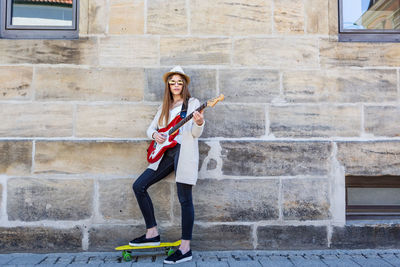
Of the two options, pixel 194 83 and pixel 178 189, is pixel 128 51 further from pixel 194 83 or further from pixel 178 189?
pixel 178 189

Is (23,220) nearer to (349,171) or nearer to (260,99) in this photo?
(260,99)

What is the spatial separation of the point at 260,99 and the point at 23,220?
2.91 m

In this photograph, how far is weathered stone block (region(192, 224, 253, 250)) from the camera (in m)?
3.55

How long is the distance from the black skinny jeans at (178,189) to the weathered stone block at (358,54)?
2.06 metres

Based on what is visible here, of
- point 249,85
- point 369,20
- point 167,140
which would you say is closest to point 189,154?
point 167,140

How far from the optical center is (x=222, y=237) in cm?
356

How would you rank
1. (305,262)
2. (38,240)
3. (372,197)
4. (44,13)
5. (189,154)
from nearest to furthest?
(189,154), (305,262), (38,240), (372,197), (44,13)

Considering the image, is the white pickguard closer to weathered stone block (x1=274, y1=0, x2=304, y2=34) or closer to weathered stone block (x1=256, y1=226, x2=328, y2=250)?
weathered stone block (x1=256, y1=226, x2=328, y2=250)

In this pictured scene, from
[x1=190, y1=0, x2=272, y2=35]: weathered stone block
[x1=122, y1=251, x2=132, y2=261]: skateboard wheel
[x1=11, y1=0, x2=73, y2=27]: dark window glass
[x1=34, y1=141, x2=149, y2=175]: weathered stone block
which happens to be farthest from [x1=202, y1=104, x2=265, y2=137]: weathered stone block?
[x1=11, y1=0, x2=73, y2=27]: dark window glass

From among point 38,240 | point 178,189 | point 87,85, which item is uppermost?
point 87,85

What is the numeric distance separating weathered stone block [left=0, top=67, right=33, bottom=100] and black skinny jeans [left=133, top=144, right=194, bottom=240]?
1.67 m

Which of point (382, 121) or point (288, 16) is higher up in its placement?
point (288, 16)

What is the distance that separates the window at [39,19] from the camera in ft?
12.4

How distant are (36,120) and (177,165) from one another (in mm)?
1717
